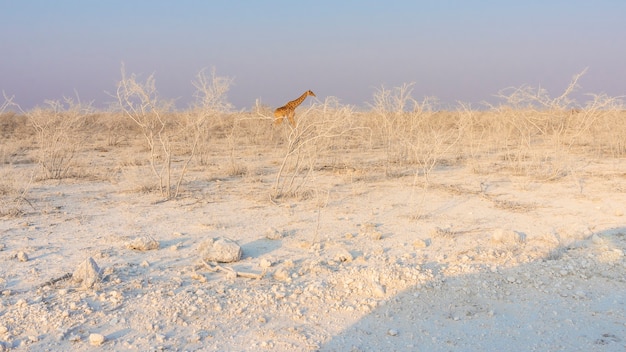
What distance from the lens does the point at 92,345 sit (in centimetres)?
359

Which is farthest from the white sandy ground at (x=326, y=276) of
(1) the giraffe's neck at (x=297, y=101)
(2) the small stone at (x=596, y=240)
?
(1) the giraffe's neck at (x=297, y=101)

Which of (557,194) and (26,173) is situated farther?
(26,173)

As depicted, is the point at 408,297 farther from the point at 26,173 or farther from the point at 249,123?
the point at 249,123

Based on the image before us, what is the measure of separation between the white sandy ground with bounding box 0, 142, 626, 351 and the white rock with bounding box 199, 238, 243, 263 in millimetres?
108

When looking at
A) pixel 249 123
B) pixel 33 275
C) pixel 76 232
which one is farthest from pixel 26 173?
pixel 249 123

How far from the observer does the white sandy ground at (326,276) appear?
382cm

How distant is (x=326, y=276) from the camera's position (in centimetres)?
489

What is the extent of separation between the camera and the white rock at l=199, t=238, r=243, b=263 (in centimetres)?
520

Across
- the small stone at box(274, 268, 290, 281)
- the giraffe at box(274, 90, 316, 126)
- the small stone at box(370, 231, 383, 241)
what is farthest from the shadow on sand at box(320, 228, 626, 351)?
the giraffe at box(274, 90, 316, 126)

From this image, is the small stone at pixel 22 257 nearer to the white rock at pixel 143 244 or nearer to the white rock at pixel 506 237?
the white rock at pixel 143 244

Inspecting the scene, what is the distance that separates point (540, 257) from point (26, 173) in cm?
928

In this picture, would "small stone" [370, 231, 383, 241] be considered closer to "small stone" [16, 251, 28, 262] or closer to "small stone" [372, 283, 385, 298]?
"small stone" [372, 283, 385, 298]

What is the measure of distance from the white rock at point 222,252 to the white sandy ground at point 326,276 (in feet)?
0.36

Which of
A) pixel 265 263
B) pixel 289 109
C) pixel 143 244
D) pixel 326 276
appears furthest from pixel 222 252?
pixel 289 109
